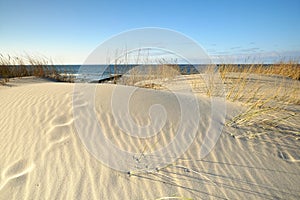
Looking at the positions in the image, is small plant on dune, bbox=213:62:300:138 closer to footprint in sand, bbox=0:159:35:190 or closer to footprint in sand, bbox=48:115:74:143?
footprint in sand, bbox=48:115:74:143

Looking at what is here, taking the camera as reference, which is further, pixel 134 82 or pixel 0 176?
pixel 134 82

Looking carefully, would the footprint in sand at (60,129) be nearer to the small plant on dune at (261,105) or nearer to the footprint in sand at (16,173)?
the footprint in sand at (16,173)

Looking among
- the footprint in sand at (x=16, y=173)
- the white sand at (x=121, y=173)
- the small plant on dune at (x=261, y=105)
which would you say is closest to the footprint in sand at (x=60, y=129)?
the white sand at (x=121, y=173)

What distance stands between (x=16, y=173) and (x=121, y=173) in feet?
3.55

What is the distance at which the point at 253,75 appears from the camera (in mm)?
7688

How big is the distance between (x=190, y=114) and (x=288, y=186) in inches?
60.4

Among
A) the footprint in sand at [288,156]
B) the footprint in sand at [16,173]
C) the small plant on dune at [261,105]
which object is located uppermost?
the small plant on dune at [261,105]

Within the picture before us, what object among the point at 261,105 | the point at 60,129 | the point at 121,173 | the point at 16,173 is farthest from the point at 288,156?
the point at 16,173

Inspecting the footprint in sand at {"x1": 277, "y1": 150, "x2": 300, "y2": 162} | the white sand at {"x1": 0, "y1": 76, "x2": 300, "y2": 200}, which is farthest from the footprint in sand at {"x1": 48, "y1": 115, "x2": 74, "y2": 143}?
the footprint in sand at {"x1": 277, "y1": 150, "x2": 300, "y2": 162}

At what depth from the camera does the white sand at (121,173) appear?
173 cm

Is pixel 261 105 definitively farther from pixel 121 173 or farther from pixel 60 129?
pixel 60 129

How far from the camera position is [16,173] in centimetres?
185

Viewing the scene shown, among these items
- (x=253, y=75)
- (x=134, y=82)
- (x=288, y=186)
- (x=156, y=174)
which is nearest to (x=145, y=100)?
(x=156, y=174)

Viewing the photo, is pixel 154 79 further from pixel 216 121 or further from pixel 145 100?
pixel 216 121
